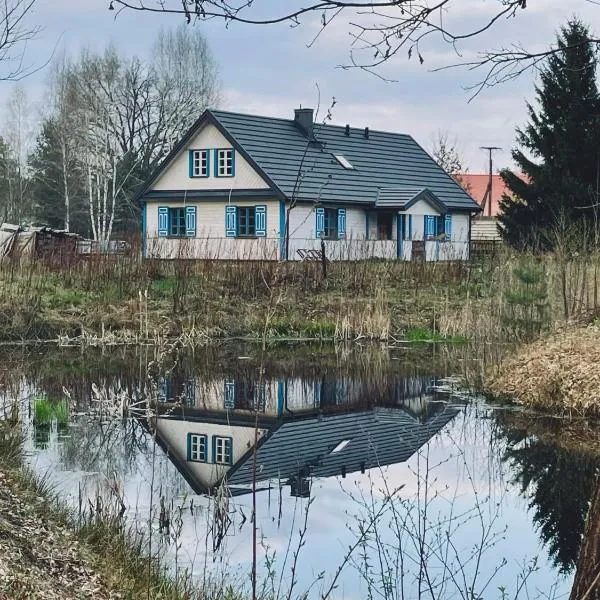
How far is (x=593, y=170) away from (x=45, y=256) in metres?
15.5

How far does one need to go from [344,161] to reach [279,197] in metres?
4.67

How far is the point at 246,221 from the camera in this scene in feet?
106

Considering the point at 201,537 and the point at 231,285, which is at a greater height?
the point at 231,285

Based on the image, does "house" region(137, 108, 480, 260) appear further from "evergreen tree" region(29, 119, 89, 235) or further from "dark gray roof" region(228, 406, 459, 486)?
"dark gray roof" region(228, 406, 459, 486)

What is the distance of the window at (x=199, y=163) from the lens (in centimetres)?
3316

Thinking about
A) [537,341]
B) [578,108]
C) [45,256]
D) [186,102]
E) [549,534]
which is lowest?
[549,534]

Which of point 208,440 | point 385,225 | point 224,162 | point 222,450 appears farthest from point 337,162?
point 222,450

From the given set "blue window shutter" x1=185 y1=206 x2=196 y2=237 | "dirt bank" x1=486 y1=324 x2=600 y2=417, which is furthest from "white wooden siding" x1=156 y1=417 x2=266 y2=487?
"blue window shutter" x1=185 y1=206 x2=196 y2=237

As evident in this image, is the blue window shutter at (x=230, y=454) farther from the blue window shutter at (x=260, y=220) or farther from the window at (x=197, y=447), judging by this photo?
the blue window shutter at (x=260, y=220)

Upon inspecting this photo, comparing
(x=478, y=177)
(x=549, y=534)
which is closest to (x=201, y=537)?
(x=549, y=534)

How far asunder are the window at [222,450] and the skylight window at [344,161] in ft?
75.5

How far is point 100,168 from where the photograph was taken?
44094 mm

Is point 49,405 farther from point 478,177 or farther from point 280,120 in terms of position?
point 478,177

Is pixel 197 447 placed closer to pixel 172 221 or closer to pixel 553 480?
pixel 553 480
